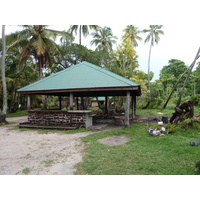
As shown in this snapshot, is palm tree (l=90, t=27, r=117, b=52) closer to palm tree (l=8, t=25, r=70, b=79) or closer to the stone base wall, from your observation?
palm tree (l=8, t=25, r=70, b=79)

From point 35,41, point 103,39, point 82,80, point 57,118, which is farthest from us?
point 103,39

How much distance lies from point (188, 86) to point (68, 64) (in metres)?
25.0

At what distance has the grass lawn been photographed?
343 cm

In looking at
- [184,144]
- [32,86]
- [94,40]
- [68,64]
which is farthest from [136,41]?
[184,144]

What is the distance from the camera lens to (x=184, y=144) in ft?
17.1

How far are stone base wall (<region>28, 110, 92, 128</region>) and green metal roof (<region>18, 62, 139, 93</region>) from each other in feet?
4.61

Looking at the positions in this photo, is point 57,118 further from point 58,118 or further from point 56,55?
point 56,55

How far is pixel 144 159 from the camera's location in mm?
4090

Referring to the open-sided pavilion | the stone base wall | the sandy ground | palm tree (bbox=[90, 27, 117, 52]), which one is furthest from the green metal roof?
palm tree (bbox=[90, 27, 117, 52])

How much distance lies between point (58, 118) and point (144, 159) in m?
6.31

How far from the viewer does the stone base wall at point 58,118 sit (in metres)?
8.91

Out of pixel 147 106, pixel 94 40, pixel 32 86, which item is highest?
pixel 94 40

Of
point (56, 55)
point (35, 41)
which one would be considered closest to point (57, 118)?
point (35, 41)

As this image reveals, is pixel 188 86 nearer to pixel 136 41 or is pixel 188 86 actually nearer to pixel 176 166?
pixel 136 41
